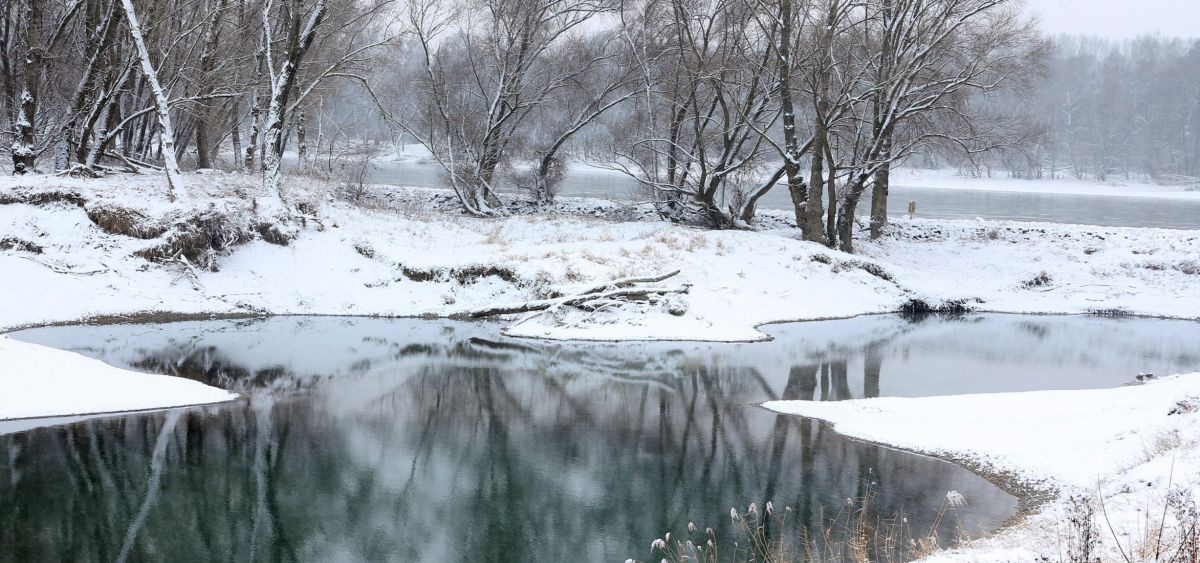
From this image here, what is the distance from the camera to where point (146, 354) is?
15.5 meters

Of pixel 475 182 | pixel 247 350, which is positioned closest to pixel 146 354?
pixel 247 350

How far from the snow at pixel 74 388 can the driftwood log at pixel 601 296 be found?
8.17 meters

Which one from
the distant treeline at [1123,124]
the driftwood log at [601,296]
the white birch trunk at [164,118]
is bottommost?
the driftwood log at [601,296]

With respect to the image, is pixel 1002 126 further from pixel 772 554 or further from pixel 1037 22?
pixel 772 554

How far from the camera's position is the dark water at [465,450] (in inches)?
335

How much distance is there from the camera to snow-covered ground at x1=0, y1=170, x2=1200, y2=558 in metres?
12.6

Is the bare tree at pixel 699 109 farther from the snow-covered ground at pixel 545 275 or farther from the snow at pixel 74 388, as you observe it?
the snow at pixel 74 388

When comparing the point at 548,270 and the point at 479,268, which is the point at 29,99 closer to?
the point at 479,268

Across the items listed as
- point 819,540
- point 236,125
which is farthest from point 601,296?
point 236,125

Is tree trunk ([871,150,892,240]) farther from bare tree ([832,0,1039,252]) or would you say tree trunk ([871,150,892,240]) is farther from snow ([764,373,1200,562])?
snow ([764,373,1200,562])

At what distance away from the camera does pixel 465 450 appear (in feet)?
37.1

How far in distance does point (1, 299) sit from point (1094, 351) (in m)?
22.0

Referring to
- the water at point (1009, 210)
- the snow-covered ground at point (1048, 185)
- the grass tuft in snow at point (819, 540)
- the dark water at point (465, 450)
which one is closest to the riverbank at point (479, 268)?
the dark water at point (465, 450)

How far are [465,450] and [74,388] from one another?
18.3 ft
